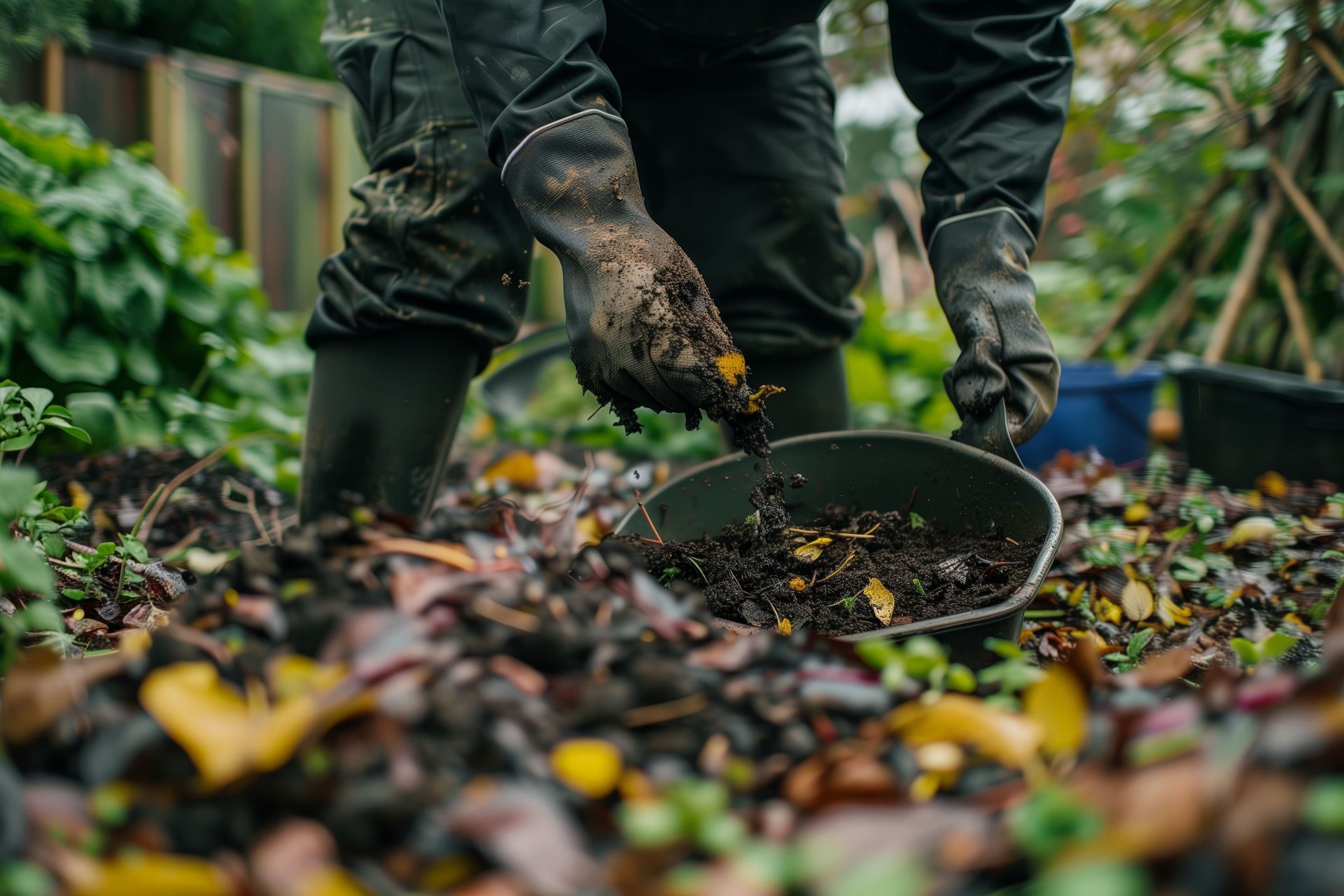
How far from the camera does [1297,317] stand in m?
3.00

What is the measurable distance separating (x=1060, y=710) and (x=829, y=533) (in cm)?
76

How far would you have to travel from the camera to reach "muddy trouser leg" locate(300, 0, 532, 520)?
5.33ft

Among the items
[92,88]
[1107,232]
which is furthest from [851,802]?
[1107,232]

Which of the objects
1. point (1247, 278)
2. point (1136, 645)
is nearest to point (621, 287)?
point (1136, 645)

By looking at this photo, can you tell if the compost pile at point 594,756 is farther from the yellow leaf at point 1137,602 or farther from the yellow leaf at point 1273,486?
the yellow leaf at point 1273,486

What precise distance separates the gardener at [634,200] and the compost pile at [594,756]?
21.0 inches

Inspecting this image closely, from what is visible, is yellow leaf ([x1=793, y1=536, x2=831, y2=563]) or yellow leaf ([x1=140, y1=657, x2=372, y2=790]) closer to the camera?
yellow leaf ([x1=140, y1=657, x2=372, y2=790])

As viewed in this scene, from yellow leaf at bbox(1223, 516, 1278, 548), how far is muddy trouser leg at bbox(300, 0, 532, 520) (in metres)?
1.49

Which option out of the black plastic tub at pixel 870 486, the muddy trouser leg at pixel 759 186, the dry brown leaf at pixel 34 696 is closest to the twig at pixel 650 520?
the black plastic tub at pixel 870 486

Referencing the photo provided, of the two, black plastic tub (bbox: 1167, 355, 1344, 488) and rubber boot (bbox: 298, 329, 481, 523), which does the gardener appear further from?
black plastic tub (bbox: 1167, 355, 1344, 488)

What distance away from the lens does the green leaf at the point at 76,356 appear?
2414 mm

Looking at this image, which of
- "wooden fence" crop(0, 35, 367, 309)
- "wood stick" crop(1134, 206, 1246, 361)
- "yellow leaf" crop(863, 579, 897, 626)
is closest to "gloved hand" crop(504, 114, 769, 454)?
"yellow leaf" crop(863, 579, 897, 626)

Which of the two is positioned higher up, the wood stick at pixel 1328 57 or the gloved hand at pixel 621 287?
the wood stick at pixel 1328 57

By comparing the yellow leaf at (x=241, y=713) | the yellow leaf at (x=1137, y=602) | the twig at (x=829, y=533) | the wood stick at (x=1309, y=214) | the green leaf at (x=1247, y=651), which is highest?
the wood stick at (x=1309, y=214)
